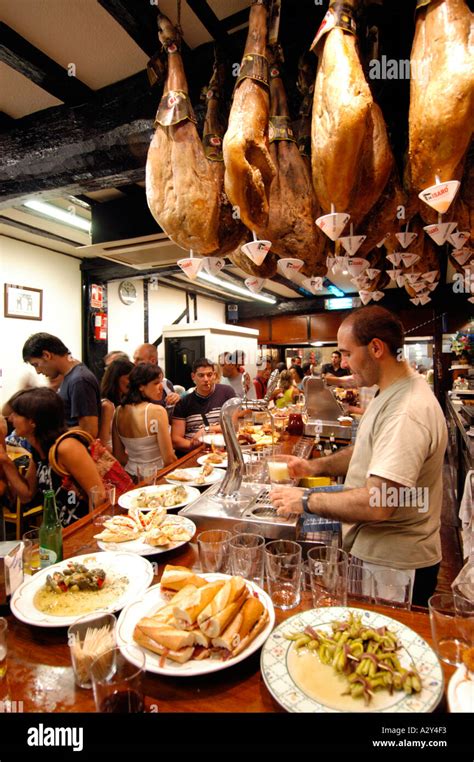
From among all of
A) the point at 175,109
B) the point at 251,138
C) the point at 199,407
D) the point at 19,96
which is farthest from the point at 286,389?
the point at 251,138

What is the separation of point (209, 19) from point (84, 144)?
103cm

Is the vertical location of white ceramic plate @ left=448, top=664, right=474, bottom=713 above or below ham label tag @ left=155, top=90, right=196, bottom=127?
below

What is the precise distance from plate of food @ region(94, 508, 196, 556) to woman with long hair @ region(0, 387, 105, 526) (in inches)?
26.6

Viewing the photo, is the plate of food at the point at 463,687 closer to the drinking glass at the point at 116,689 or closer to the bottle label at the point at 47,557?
the drinking glass at the point at 116,689

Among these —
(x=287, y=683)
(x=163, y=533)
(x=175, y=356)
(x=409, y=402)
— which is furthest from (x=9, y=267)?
(x=287, y=683)

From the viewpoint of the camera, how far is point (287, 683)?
906 millimetres

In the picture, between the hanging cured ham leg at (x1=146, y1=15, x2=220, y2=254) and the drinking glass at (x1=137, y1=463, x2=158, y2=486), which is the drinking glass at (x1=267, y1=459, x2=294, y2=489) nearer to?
the drinking glass at (x1=137, y1=463, x2=158, y2=486)

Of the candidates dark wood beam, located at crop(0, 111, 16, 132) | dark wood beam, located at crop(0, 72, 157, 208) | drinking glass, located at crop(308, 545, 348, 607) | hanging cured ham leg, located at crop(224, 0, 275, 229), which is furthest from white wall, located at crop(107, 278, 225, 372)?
drinking glass, located at crop(308, 545, 348, 607)

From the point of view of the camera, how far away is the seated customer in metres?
4.43

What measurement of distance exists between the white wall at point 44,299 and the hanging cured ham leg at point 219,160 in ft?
15.0

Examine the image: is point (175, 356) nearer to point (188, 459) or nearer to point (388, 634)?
point (188, 459)

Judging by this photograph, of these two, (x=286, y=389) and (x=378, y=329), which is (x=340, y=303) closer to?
(x=286, y=389)

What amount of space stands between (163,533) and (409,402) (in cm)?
121

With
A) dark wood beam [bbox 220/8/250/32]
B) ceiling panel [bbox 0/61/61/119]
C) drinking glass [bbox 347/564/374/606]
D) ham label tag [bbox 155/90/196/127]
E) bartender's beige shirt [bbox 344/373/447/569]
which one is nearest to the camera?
drinking glass [bbox 347/564/374/606]
